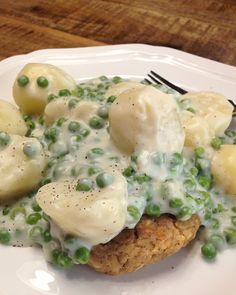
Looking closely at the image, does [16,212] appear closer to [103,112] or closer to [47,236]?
[47,236]

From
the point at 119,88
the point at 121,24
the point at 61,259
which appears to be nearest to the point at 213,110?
the point at 119,88

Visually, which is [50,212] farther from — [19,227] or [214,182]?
[214,182]

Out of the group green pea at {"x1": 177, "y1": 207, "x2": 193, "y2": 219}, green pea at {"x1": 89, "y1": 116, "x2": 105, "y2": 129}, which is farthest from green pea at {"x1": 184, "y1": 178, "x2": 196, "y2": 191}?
green pea at {"x1": 89, "y1": 116, "x2": 105, "y2": 129}

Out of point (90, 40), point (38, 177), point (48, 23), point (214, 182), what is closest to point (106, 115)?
point (38, 177)

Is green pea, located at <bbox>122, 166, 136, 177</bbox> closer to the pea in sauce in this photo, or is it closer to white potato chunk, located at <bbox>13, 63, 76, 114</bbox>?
the pea in sauce

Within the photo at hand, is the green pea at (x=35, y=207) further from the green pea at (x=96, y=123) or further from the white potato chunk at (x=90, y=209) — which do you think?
the green pea at (x=96, y=123)
